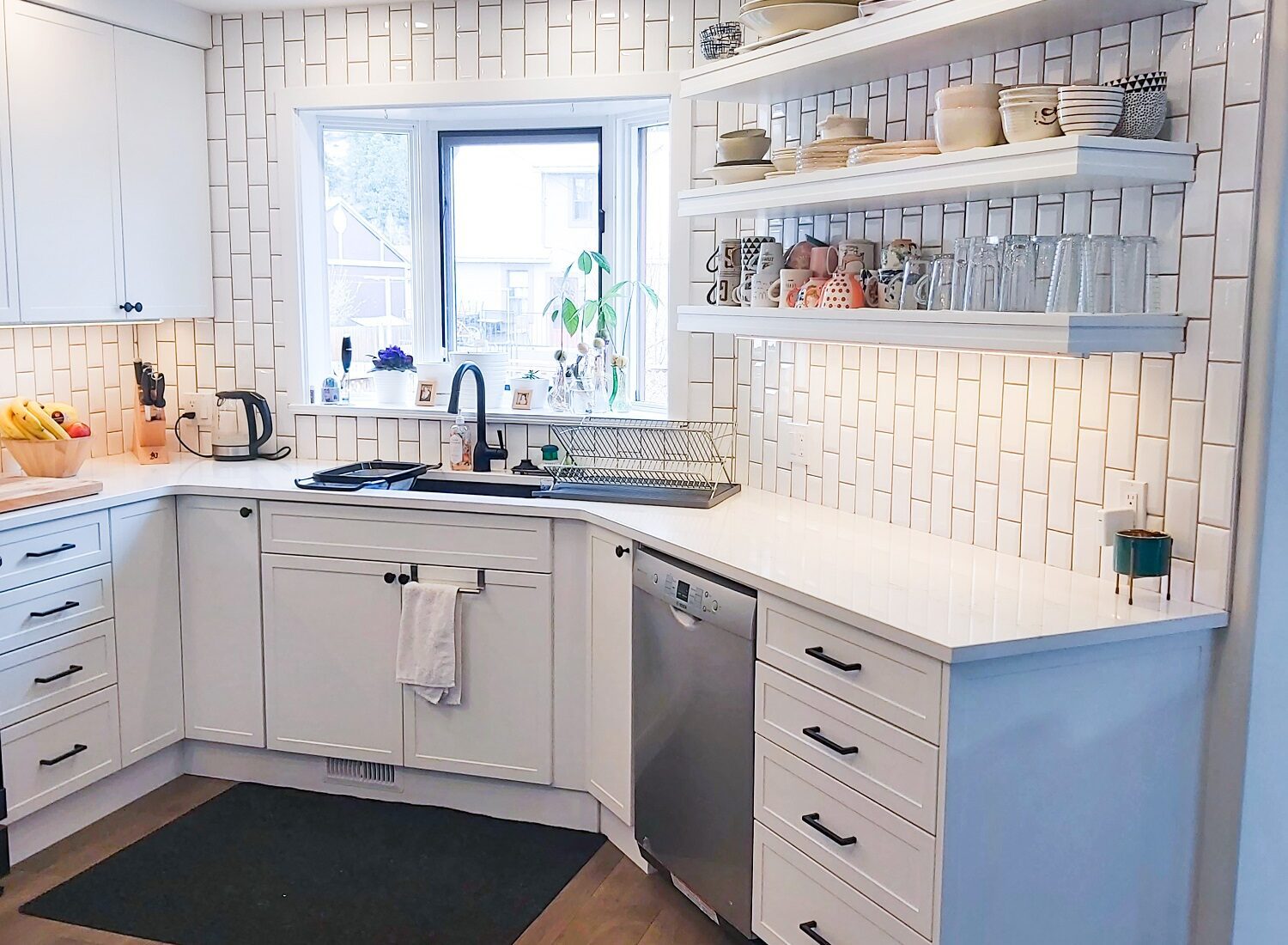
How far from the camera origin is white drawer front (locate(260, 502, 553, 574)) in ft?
11.2

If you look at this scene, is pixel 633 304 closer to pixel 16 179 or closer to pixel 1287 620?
pixel 16 179

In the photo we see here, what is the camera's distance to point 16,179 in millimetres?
3549

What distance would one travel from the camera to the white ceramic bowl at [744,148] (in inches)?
124

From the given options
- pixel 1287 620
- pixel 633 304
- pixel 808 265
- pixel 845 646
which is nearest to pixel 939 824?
pixel 845 646

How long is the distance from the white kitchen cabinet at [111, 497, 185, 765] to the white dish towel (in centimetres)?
77

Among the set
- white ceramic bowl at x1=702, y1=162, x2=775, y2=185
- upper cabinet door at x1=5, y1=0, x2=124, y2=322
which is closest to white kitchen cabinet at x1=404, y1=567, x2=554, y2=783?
white ceramic bowl at x1=702, y1=162, x2=775, y2=185

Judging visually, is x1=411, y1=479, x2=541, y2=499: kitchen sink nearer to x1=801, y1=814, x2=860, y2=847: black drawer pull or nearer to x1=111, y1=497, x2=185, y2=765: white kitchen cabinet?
x1=111, y1=497, x2=185, y2=765: white kitchen cabinet

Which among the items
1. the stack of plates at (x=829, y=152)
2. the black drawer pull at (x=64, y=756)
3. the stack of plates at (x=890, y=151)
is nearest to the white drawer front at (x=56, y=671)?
the black drawer pull at (x=64, y=756)

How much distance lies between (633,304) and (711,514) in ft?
3.70

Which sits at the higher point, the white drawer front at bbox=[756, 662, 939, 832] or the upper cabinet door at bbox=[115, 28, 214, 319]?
the upper cabinet door at bbox=[115, 28, 214, 319]

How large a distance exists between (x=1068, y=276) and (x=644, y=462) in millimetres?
1752

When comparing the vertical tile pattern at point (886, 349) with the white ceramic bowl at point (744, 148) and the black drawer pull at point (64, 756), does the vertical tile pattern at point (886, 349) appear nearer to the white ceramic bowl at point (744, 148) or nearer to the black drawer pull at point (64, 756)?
the white ceramic bowl at point (744, 148)

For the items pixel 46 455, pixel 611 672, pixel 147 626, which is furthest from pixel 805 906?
pixel 46 455

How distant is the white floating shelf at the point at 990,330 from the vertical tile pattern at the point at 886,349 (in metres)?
0.10
